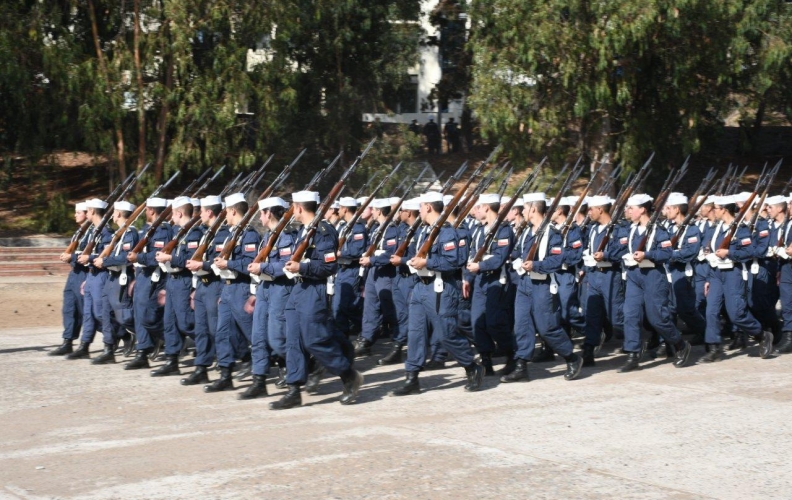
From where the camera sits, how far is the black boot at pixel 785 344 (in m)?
12.4

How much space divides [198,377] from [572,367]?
3.67 m

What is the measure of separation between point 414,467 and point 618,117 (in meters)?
17.9

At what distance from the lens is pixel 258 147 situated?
2339 centimetres

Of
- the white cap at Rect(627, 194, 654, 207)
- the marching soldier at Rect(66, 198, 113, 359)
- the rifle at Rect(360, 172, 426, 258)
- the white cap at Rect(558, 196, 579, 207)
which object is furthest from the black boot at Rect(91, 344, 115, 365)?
the white cap at Rect(627, 194, 654, 207)

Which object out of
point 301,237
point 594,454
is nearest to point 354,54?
point 301,237

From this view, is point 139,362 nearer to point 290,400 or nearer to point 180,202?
point 180,202

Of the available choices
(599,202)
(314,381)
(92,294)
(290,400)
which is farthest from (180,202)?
(599,202)

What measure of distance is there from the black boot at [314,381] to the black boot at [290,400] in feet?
2.56

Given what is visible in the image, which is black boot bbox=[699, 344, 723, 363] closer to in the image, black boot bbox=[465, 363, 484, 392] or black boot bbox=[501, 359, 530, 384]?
black boot bbox=[501, 359, 530, 384]

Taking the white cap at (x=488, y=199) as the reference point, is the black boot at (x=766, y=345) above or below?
below

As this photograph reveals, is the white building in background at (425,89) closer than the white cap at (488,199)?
No

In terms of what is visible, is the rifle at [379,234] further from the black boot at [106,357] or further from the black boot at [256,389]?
the black boot at [256,389]

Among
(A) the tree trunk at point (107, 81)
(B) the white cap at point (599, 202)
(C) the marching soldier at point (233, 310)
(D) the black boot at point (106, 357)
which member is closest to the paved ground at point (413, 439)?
(C) the marching soldier at point (233, 310)

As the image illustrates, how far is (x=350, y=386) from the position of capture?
370 inches
